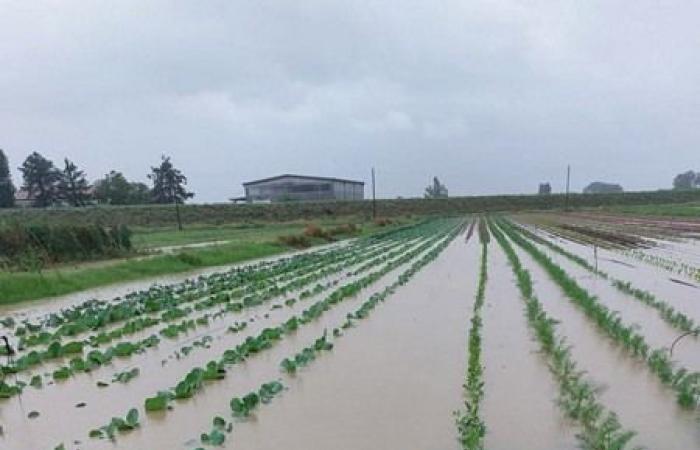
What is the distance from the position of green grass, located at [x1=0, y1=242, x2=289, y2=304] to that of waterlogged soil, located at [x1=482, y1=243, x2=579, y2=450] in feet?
34.2

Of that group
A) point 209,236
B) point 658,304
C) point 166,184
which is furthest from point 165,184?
point 658,304

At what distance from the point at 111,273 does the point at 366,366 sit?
11.9 metres

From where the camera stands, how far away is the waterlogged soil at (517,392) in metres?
4.59

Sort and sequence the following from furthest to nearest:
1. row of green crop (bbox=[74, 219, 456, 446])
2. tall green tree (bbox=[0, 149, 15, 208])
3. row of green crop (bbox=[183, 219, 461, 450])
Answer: tall green tree (bbox=[0, 149, 15, 208]) < row of green crop (bbox=[74, 219, 456, 446]) < row of green crop (bbox=[183, 219, 461, 450])

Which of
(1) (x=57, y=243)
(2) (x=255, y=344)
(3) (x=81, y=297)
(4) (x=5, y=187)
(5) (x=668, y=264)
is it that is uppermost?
(4) (x=5, y=187)

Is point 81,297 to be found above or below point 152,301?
below

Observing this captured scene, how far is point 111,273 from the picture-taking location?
1642 centimetres

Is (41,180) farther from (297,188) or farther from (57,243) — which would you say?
(57,243)

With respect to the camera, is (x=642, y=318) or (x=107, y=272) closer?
(x=642, y=318)

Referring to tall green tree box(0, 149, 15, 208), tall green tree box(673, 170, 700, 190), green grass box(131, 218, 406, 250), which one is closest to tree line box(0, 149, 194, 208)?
tall green tree box(0, 149, 15, 208)

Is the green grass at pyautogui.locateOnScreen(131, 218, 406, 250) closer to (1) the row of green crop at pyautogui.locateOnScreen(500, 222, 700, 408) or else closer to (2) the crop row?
(2) the crop row

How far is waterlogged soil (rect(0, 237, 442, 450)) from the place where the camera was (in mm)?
4934

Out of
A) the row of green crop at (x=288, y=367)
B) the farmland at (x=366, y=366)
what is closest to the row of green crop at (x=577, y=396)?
the farmland at (x=366, y=366)

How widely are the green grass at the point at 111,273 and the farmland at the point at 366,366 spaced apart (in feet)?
2.93
